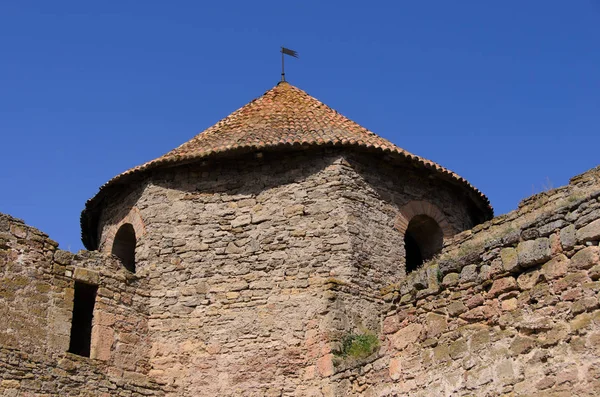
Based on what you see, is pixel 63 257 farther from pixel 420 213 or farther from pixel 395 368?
pixel 420 213

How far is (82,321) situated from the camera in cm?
1522

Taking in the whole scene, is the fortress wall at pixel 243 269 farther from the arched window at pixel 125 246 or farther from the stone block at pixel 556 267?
the stone block at pixel 556 267

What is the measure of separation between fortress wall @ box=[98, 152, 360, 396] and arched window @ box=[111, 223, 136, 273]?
2.60 feet

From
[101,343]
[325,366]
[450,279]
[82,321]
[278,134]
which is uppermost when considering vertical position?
[278,134]

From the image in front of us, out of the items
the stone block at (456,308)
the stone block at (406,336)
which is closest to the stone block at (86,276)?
the stone block at (406,336)

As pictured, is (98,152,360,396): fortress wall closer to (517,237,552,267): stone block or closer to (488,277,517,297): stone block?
(488,277,517,297): stone block

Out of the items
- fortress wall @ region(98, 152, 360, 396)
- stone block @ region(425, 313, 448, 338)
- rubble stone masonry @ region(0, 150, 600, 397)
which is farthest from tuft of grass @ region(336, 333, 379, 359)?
stone block @ region(425, 313, 448, 338)

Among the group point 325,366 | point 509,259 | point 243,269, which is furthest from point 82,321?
point 509,259

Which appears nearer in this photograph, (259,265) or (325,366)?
(325,366)

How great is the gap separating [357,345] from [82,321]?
4622 millimetres

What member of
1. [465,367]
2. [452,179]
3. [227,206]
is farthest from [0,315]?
[452,179]

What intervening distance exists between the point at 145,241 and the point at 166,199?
2.66ft

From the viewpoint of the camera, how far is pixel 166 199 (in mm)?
16078

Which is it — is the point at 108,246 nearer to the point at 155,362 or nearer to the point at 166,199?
the point at 166,199
